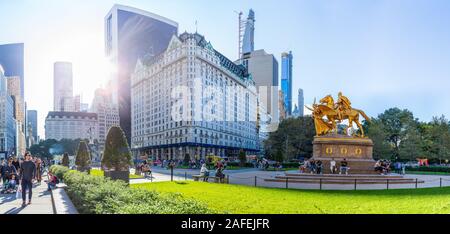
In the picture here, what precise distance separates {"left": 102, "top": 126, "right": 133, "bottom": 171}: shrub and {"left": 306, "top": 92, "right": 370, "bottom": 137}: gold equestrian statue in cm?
1330

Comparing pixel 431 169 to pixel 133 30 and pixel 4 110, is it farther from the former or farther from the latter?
pixel 4 110

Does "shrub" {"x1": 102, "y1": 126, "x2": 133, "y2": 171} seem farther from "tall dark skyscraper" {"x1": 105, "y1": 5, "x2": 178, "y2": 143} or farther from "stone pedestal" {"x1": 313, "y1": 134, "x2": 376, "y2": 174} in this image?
"stone pedestal" {"x1": 313, "y1": 134, "x2": 376, "y2": 174}

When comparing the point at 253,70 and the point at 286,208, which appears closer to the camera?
the point at 286,208

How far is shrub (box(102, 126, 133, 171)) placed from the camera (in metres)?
15.6

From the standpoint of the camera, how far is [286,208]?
8.22 meters

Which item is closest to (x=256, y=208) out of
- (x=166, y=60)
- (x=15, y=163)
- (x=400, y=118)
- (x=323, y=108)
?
(x=166, y=60)

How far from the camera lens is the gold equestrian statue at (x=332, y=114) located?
23438mm

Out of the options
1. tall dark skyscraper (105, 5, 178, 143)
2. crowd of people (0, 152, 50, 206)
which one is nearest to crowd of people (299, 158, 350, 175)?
crowd of people (0, 152, 50, 206)

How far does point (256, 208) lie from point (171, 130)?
11.2 m

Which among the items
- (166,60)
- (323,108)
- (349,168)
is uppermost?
(166,60)

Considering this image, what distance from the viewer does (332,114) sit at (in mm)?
23609

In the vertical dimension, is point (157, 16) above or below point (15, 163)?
above

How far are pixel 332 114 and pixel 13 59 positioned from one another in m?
21.9
